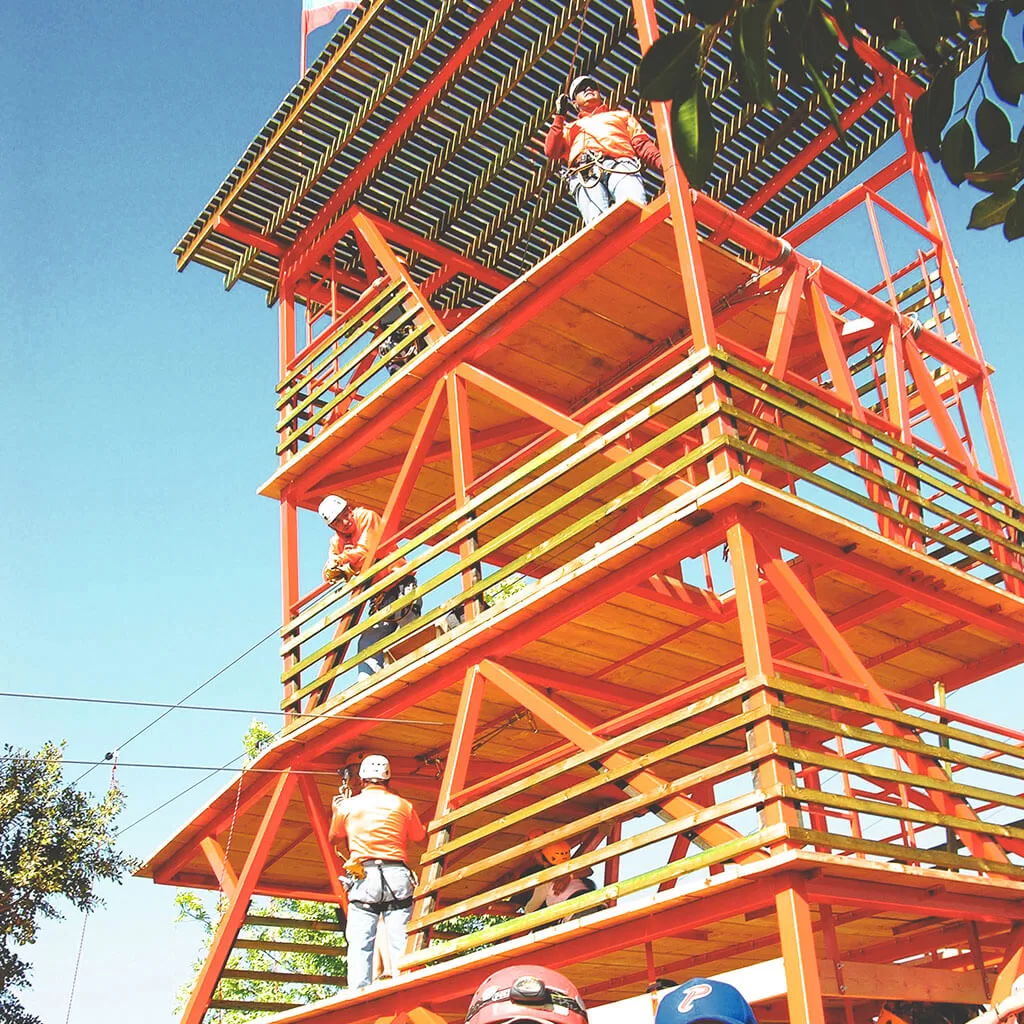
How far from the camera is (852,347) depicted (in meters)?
13.3

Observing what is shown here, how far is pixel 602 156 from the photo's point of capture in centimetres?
1209

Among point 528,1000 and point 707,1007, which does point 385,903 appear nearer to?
point 528,1000

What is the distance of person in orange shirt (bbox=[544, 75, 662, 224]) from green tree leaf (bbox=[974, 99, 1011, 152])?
903cm

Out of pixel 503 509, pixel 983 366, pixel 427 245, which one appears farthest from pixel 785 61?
pixel 427 245

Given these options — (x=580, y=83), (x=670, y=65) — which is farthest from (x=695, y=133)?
(x=580, y=83)

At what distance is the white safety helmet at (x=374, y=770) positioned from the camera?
37.8ft

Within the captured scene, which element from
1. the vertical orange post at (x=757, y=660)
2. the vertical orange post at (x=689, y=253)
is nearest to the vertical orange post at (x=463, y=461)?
the vertical orange post at (x=689, y=253)

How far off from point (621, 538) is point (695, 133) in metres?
6.98

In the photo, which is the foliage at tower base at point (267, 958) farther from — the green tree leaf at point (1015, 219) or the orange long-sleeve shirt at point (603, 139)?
the green tree leaf at point (1015, 219)

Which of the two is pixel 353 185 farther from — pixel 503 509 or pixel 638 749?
pixel 638 749

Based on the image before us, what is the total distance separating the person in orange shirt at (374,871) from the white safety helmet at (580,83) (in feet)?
22.2

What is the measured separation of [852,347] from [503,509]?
4.49 metres

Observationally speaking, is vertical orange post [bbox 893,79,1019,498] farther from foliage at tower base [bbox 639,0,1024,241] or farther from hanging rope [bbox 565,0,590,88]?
foliage at tower base [bbox 639,0,1024,241]

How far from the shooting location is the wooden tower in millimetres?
8672
